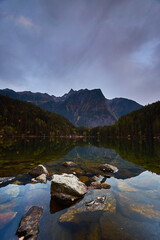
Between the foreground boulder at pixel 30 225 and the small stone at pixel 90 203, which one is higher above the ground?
the foreground boulder at pixel 30 225

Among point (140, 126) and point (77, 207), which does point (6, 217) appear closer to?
point (77, 207)

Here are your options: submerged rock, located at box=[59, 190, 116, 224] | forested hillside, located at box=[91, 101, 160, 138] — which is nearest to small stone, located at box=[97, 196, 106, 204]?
submerged rock, located at box=[59, 190, 116, 224]

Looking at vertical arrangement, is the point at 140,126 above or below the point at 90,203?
above

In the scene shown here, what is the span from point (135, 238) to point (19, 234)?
457 centimetres

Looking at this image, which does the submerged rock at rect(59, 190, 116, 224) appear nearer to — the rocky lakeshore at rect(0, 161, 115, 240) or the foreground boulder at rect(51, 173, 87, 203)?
the rocky lakeshore at rect(0, 161, 115, 240)

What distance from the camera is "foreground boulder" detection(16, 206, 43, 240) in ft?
15.6

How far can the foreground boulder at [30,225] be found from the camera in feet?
15.6

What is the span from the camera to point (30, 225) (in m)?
5.25

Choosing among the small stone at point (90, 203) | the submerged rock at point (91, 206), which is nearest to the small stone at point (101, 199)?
the submerged rock at point (91, 206)

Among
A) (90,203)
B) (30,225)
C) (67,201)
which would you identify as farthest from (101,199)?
(30,225)

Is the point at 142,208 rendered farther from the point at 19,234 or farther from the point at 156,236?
the point at 19,234

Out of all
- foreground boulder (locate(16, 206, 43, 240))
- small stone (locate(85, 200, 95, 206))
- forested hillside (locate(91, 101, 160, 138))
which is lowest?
small stone (locate(85, 200, 95, 206))

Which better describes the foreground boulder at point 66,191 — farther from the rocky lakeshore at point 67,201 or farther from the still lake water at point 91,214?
the still lake water at point 91,214

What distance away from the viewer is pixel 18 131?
564 feet
